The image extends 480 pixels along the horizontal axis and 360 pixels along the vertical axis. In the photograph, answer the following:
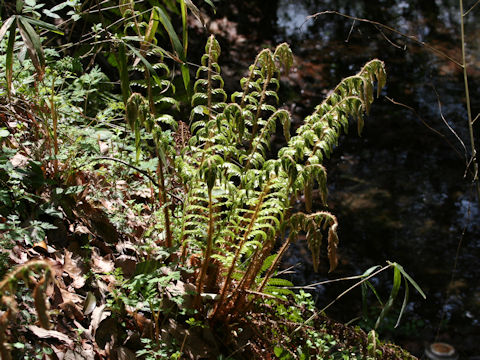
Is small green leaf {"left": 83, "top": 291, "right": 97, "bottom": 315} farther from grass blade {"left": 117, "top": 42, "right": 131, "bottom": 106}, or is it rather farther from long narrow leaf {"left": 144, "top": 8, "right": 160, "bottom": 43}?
long narrow leaf {"left": 144, "top": 8, "right": 160, "bottom": 43}

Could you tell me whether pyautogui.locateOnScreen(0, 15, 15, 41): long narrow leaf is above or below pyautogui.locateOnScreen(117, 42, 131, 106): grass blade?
above

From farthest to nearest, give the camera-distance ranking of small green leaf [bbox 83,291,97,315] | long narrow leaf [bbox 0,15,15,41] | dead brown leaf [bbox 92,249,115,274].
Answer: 1. dead brown leaf [bbox 92,249,115,274]
2. small green leaf [bbox 83,291,97,315]
3. long narrow leaf [bbox 0,15,15,41]

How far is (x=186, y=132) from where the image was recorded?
8.41 ft

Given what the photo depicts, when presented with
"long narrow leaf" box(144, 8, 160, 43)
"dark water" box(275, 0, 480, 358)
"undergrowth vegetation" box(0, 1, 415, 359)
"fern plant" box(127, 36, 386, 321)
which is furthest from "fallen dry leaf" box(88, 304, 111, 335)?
"dark water" box(275, 0, 480, 358)

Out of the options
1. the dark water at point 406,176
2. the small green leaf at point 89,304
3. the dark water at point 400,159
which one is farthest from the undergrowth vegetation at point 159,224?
the dark water at point 406,176

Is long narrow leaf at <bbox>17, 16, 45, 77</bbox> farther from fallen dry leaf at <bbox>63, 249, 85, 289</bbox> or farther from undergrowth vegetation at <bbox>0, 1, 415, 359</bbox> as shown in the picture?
fallen dry leaf at <bbox>63, 249, 85, 289</bbox>

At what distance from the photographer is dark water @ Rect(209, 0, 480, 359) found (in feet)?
12.2

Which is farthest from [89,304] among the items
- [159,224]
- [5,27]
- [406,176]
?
[406,176]

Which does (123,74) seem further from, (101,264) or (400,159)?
(400,159)

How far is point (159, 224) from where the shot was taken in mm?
1903

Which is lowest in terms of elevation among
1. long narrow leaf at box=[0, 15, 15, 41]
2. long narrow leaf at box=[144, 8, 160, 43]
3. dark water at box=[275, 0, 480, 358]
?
dark water at box=[275, 0, 480, 358]

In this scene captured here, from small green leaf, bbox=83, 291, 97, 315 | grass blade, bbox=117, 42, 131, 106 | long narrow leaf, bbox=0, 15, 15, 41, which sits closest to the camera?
long narrow leaf, bbox=0, 15, 15, 41

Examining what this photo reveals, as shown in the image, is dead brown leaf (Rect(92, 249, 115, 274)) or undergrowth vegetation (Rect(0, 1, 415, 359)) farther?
dead brown leaf (Rect(92, 249, 115, 274))

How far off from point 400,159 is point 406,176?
0.70 ft
